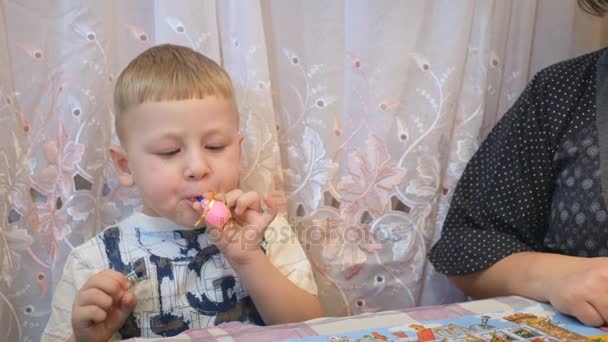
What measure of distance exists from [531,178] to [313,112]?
0.39m

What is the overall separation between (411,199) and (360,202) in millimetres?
99

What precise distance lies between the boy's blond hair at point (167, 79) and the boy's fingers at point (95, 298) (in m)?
0.23

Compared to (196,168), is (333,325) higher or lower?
lower

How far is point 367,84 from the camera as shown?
1.04m

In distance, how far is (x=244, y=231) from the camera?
2.82ft

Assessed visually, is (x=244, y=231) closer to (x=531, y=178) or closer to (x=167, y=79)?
(x=167, y=79)

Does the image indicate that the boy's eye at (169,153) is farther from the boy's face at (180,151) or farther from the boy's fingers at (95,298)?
the boy's fingers at (95,298)

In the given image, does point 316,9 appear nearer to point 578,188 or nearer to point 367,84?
point 367,84

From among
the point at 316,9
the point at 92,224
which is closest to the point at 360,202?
the point at 316,9

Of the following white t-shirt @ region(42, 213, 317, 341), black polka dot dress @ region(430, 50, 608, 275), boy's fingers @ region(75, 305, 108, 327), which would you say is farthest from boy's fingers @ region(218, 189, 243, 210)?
black polka dot dress @ region(430, 50, 608, 275)

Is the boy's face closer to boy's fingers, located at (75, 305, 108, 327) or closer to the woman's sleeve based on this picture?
boy's fingers, located at (75, 305, 108, 327)

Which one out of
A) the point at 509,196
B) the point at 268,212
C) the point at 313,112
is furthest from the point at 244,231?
the point at 509,196

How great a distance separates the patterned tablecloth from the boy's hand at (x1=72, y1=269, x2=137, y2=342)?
8cm

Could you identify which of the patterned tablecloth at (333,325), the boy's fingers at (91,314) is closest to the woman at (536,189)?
the patterned tablecloth at (333,325)
